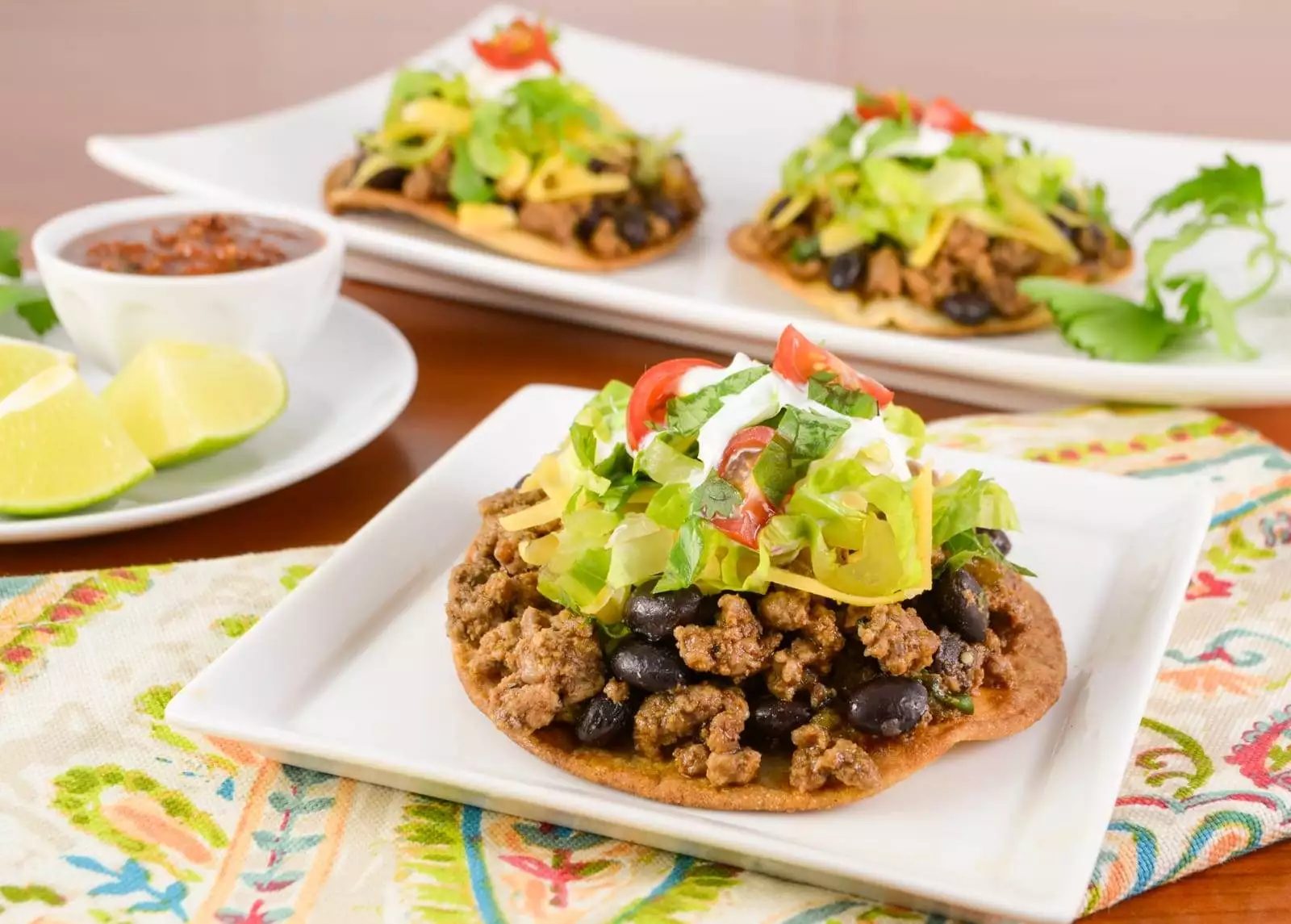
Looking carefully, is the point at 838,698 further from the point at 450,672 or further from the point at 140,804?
the point at 140,804

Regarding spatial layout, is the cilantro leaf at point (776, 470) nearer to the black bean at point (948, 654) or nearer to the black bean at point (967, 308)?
the black bean at point (948, 654)

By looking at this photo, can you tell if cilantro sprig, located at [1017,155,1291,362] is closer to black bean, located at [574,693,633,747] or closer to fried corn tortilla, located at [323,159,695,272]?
fried corn tortilla, located at [323,159,695,272]

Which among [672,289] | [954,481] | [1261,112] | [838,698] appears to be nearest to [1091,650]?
[954,481]

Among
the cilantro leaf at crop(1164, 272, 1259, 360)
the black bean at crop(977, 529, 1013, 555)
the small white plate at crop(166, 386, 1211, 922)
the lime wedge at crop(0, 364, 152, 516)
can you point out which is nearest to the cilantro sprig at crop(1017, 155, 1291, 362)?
the cilantro leaf at crop(1164, 272, 1259, 360)

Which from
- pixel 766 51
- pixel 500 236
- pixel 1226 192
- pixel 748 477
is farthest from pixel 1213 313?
pixel 766 51

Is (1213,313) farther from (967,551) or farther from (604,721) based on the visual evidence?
(604,721)
